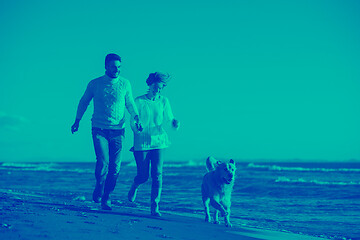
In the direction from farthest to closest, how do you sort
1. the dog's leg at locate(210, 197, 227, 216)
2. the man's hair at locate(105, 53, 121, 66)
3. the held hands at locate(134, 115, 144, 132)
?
the dog's leg at locate(210, 197, 227, 216) < the man's hair at locate(105, 53, 121, 66) < the held hands at locate(134, 115, 144, 132)

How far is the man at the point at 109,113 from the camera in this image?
623 cm

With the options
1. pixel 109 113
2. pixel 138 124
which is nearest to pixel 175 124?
pixel 138 124

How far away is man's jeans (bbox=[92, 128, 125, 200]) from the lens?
20.6 ft

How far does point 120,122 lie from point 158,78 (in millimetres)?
749

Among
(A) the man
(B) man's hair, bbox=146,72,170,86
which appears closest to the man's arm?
(A) the man

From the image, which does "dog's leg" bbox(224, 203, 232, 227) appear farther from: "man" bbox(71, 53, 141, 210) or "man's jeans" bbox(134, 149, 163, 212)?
"man" bbox(71, 53, 141, 210)

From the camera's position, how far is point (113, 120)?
246 inches

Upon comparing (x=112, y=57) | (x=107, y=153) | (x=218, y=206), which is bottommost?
(x=218, y=206)

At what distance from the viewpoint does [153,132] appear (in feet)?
21.1

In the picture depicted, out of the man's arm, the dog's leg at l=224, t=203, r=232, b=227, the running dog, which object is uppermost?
the man's arm

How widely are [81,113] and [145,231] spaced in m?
2.04

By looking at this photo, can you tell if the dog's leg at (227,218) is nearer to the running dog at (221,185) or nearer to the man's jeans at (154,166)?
the running dog at (221,185)

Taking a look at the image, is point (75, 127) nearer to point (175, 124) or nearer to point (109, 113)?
point (109, 113)

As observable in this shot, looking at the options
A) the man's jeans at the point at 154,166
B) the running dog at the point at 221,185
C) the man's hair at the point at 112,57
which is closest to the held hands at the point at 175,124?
the man's jeans at the point at 154,166
